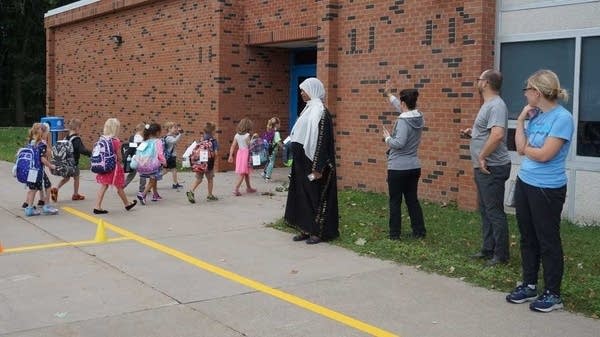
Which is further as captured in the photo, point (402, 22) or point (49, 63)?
point (49, 63)

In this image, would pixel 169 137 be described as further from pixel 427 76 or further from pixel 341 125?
pixel 427 76

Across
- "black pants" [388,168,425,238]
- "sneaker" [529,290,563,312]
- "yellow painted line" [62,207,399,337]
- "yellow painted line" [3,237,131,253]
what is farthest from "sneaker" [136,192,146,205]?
"sneaker" [529,290,563,312]

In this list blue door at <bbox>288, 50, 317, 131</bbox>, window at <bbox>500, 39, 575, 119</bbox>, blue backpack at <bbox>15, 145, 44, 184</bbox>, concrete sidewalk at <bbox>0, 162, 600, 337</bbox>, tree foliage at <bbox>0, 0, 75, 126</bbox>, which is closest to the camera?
concrete sidewalk at <bbox>0, 162, 600, 337</bbox>

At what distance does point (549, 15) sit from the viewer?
9.32 meters

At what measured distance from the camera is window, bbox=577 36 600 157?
29.1 feet

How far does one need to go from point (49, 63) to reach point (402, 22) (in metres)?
18.1

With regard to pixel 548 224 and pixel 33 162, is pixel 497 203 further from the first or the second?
pixel 33 162

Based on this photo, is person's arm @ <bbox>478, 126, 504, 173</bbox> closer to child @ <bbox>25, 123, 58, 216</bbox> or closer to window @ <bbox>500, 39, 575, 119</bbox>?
window @ <bbox>500, 39, 575, 119</bbox>

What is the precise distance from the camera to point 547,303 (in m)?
5.46

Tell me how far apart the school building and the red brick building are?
0.09 ft

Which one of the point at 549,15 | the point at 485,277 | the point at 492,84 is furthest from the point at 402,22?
the point at 485,277

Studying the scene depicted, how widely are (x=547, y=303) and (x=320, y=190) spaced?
10.6 feet

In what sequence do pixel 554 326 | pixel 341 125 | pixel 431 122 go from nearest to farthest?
pixel 554 326
pixel 431 122
pixel 341 125

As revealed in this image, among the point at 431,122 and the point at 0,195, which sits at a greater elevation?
the point at 431,122
